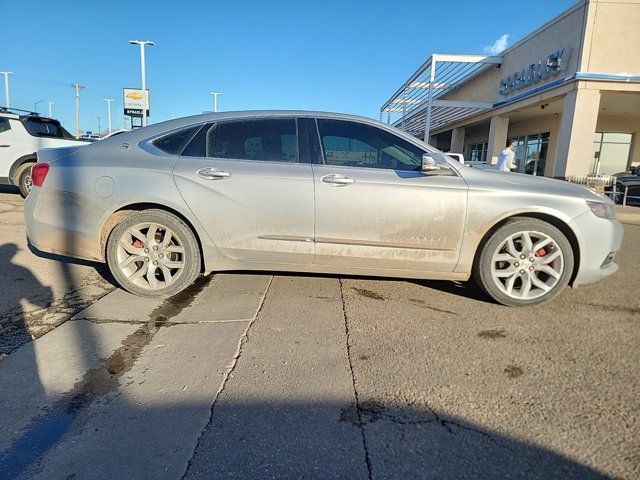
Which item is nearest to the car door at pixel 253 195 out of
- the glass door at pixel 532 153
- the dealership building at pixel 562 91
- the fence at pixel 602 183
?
the fence at pixel 602 183

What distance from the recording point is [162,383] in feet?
7.70

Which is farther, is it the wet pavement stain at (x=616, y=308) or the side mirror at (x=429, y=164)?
the wet pavement stain at (x=616, y=308)

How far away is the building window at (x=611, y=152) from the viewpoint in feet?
61.1

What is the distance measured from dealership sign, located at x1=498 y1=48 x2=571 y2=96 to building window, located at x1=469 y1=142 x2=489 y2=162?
7.96 meters

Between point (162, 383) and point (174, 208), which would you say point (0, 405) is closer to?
point (162, 383)

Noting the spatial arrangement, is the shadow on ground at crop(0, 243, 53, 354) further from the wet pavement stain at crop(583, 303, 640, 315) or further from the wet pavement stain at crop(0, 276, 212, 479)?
the wet pavement stain at crop(583, 303, 640, 315)

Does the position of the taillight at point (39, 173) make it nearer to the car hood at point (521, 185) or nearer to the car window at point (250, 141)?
the car window at point (250, 141)

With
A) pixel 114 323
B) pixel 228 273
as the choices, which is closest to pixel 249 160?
pixel 228 273

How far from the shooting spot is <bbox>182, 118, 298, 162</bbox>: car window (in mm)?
3619

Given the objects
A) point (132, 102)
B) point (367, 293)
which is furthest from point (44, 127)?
point (132, 102)

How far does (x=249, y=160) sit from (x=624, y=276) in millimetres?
4492

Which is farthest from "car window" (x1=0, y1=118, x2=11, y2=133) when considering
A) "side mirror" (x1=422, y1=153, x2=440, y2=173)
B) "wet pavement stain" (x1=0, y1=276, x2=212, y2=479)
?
"side mirror" (x1=422, y1=153, x2=440, y2=173)

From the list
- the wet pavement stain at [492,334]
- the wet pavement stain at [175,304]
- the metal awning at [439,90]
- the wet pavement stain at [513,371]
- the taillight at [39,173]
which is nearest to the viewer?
the wet pavement stain at [513,371]

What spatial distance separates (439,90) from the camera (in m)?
26.2
